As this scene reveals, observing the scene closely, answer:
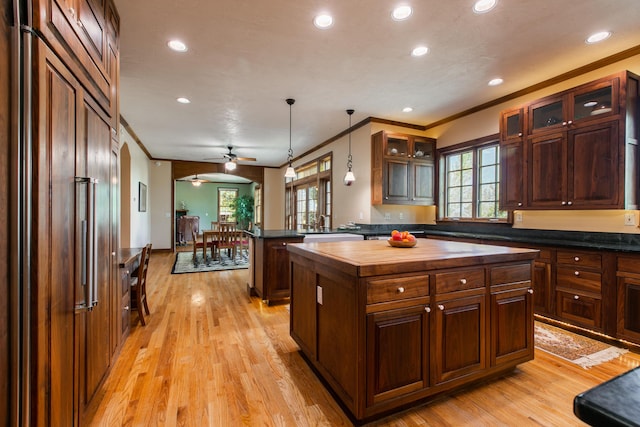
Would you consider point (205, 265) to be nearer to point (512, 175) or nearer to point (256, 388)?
point (256, 388)

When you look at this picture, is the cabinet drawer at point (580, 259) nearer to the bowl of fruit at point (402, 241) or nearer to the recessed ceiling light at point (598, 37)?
the bowl of fruit at point (402, 241)

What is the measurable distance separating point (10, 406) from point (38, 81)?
113cm

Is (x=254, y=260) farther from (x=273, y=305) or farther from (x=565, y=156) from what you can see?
(x=565, y=156)

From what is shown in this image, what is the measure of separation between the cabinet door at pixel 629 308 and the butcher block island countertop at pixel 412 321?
3.78 ft

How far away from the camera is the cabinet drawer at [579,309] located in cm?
275

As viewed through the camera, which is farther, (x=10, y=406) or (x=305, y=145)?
(x=305, y=145)

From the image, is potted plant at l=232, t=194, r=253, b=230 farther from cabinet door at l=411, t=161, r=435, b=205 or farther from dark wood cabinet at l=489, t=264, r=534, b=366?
dark wood cabinet at l=489, t=264, r=534, b=366

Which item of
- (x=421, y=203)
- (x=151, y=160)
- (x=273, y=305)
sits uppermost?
(x=151, y=160)

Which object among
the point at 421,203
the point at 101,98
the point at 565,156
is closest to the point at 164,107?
the point at 101,98

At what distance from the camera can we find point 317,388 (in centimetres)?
205

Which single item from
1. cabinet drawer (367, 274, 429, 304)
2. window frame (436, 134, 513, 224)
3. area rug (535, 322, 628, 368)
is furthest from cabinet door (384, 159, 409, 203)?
cabinet drawer (367, 274, 429, 304)

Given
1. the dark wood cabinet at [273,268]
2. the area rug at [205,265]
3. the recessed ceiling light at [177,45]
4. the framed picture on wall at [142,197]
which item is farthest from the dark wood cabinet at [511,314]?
the framed picture on wall at [142,197]

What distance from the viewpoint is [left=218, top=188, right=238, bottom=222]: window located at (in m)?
13.0

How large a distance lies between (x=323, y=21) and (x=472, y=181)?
3.33 meters
